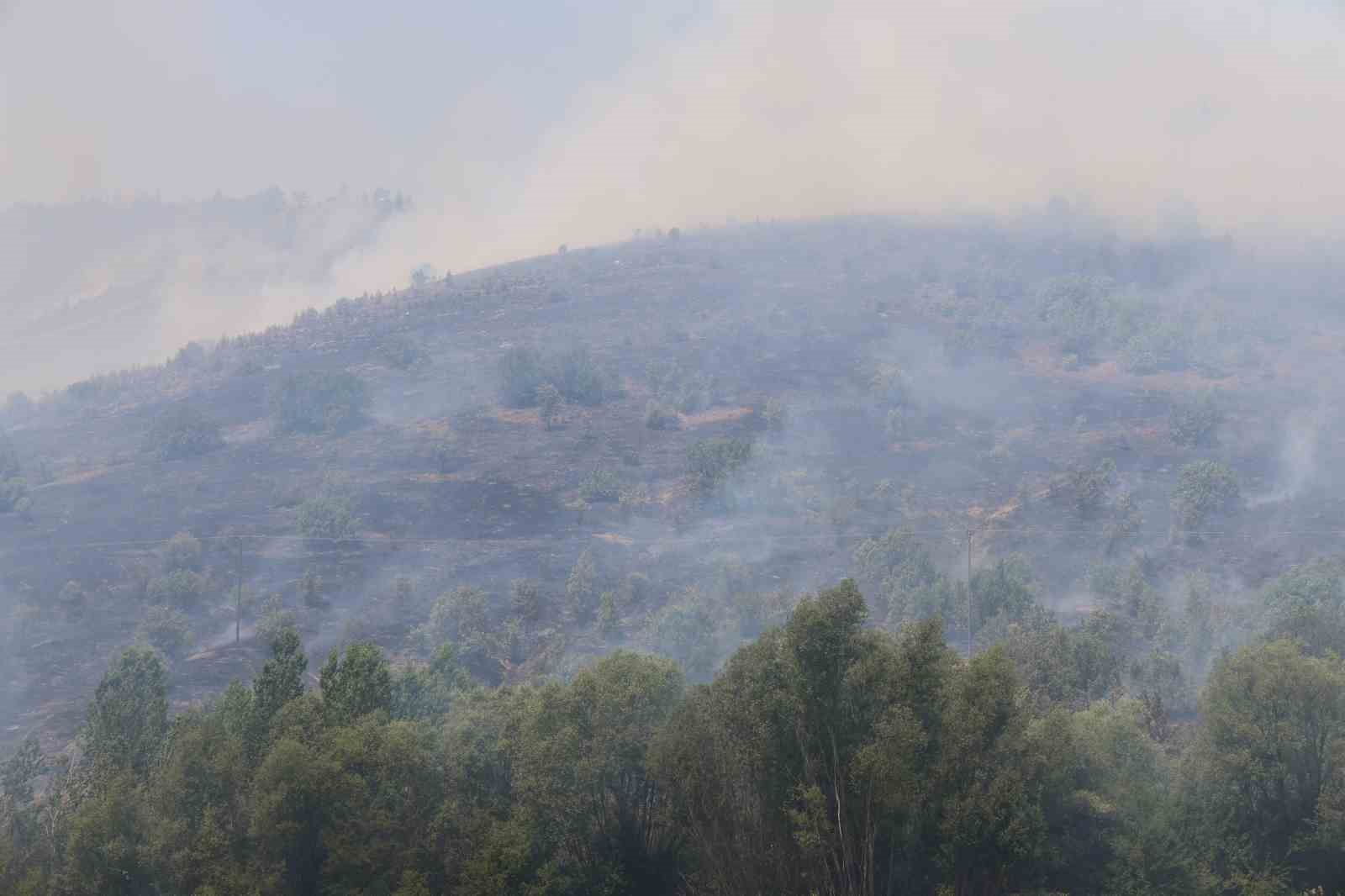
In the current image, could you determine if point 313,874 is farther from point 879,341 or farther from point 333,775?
point 879,341

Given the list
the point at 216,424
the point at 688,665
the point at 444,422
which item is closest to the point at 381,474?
the point at 444,422

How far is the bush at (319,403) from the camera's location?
426 feet

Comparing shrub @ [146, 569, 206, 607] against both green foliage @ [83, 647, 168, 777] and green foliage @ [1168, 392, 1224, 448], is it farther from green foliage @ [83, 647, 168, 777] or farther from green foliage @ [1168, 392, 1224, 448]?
green foliage @ [1168, 392, 1224, 448]

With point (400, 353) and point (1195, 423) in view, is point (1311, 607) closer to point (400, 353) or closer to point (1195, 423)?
point (1195, 423)

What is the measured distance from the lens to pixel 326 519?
341 feet

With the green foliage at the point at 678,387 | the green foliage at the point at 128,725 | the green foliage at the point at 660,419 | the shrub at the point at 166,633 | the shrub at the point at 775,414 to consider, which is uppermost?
the green foliage at the point at 678,387

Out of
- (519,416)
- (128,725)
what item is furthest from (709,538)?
(128,725)

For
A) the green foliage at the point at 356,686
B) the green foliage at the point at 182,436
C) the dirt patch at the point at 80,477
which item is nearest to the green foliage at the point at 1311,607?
the green foliage at the point at 356,686

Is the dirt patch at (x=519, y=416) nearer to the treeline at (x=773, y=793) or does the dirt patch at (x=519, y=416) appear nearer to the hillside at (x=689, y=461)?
the hillside at (x=689, y=461)

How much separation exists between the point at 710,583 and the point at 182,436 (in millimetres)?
62941

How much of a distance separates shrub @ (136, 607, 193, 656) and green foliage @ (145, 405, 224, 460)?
137ft

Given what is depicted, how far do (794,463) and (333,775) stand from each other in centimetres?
7566

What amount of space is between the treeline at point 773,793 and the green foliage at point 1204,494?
53924mm

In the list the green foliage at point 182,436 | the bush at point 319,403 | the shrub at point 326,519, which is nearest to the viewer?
the shrub at point 326,519
